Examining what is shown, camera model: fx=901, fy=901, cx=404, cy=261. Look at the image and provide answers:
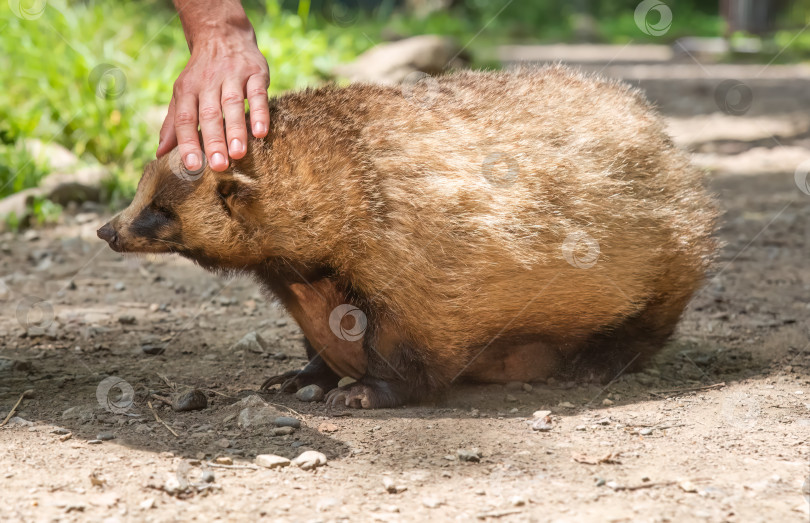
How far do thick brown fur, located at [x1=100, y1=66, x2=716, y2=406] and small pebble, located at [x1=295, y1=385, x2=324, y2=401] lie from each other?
0.14 m

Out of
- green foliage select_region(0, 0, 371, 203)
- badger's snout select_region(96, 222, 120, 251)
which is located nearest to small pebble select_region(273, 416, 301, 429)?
badger's snout select_region(96, 222, 120, 251)

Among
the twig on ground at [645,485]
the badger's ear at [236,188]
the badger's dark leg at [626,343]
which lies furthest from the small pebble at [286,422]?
the badger's dark leg at [626,343]

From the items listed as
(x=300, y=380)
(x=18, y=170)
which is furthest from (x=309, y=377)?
(x=18, y=170)

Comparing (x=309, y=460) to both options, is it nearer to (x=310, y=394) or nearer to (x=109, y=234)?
(x=310, y=394)

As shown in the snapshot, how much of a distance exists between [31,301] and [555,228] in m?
3.03

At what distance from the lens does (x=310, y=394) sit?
145 inches

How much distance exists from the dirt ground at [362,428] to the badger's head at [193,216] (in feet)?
1.94

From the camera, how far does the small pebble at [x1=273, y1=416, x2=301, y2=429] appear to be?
3215 mm

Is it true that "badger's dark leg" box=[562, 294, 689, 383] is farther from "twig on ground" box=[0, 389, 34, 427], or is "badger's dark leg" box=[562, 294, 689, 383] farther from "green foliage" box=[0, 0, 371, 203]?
"green foliage" box=[0, 0, 371, 203]

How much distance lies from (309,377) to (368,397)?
45 centimetres

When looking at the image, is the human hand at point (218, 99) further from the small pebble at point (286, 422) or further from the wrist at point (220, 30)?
the small pebble at point (286, 422)

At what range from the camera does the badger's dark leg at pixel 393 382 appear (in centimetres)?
352

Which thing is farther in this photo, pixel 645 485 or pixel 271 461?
pixel 271 461

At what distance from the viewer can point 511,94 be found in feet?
12.3
